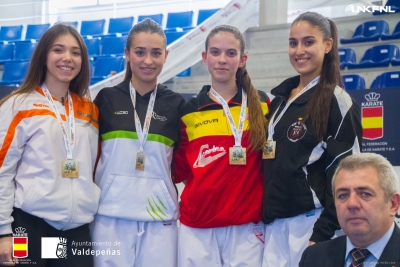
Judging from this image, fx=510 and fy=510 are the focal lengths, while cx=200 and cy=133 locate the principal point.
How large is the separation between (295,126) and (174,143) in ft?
2.31

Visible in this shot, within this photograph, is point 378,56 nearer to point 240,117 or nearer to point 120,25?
point 240,117

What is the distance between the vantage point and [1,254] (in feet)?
7.96

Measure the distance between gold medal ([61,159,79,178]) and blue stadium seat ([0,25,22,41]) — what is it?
9295 millimetres

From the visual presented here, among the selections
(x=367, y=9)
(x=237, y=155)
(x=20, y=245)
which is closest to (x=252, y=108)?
(x=237, y=155)

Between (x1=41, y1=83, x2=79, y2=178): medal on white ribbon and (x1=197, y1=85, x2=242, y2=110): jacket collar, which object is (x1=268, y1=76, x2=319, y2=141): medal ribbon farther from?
(x1=41, y1=83, x2=79, y2=178): medal on white ribbon

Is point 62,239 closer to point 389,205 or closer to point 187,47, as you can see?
point 389,205

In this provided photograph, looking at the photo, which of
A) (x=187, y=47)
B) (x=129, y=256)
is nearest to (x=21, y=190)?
(x=129, y=256)

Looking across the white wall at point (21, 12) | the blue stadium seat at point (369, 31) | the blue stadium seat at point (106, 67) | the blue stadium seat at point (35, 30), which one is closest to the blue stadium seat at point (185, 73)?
the blue stadium seat at point (106, 67)

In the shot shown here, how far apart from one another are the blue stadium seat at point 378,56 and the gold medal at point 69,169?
4.74 meters

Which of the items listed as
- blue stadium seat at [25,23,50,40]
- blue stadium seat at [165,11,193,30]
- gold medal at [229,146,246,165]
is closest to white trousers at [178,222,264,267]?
gold medal at [229,146,246,165]

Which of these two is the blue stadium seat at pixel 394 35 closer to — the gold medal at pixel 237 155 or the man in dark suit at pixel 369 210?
the gold medal at pixel 237 155

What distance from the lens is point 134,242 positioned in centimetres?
270

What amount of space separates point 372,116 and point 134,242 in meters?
2.76

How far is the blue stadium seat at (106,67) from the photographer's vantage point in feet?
29.7
